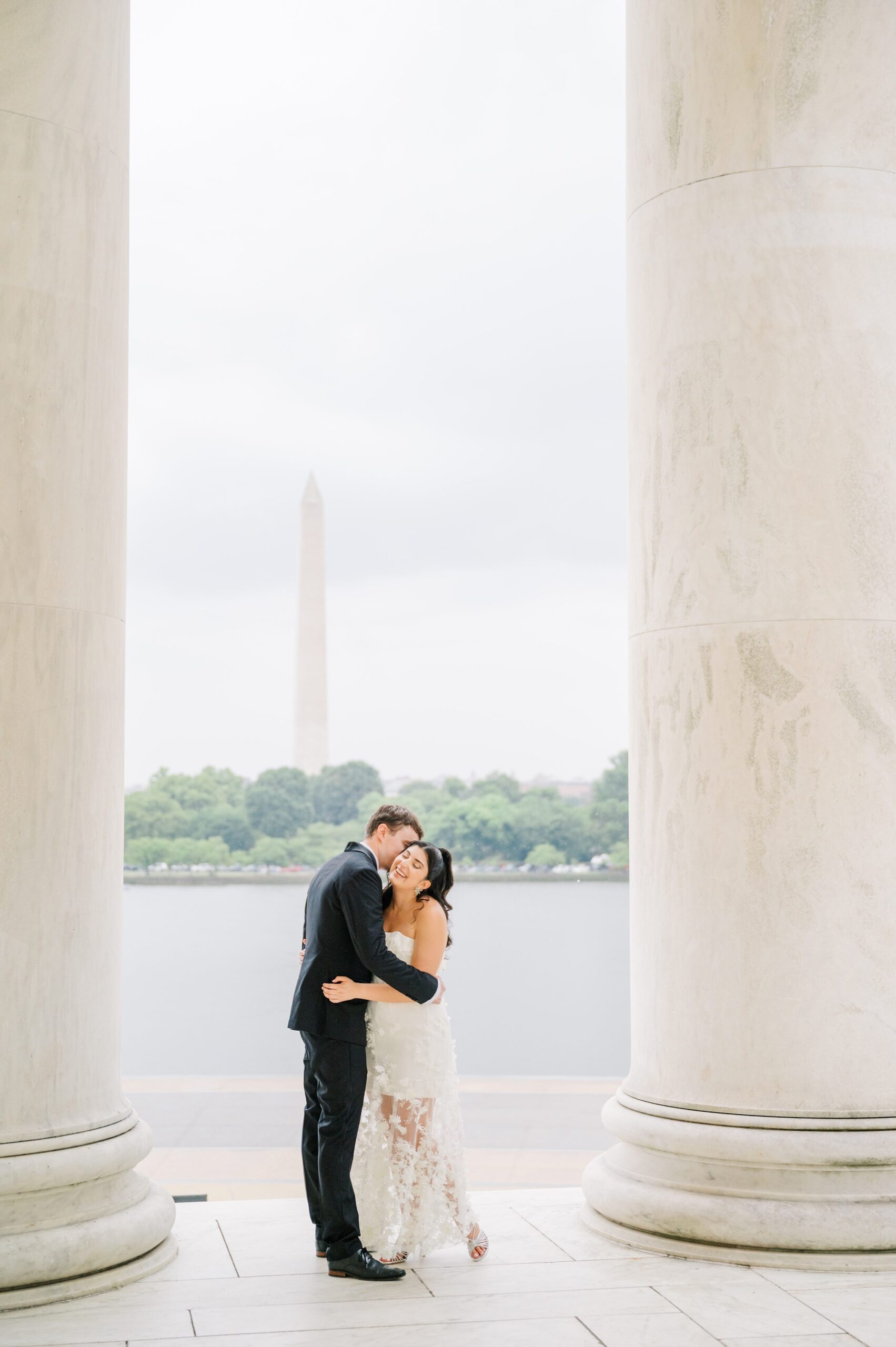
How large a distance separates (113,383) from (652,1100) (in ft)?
83.0

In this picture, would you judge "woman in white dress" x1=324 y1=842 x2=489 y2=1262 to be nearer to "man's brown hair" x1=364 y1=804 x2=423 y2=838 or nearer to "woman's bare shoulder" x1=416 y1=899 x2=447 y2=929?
"woman's bare shoulder" x1=416 y1=899 x2=447 y2=929

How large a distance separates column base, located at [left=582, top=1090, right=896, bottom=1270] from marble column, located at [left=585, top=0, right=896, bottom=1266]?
0.25ft

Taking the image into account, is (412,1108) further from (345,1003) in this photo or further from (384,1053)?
(345,1003)

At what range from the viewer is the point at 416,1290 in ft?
114

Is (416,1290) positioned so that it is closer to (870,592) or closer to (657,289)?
(870,592)

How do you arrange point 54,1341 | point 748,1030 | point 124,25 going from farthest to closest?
point 124,25
point 748,1030
point 54,1341

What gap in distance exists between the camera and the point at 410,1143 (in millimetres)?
36938

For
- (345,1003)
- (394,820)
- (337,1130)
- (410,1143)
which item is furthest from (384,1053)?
(394,820)

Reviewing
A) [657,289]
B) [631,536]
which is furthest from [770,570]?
[657,289]

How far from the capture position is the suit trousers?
3575 centimetres

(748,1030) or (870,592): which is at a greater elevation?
(870,592)

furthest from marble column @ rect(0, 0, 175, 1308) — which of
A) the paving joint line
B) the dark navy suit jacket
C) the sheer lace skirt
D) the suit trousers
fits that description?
the sheer lace skirt

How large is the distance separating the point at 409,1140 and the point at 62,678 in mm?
15443

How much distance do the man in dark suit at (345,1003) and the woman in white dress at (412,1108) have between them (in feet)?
1.71
